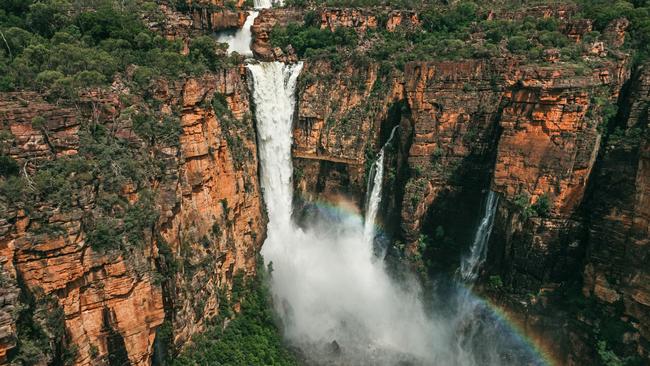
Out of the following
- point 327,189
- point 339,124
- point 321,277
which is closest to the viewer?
point 321,277

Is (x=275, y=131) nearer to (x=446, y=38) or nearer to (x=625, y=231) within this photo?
(x=446, y=38)

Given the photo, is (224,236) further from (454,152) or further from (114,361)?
(454,152)

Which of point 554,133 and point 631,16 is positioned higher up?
point 631,16

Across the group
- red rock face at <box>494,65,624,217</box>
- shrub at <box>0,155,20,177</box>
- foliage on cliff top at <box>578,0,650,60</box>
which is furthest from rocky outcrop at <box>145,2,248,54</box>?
foliage on cliff top at <box>578,0,650,60</box>

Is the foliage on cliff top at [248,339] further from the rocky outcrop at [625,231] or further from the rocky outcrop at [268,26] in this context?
the rocky outcrop at [268,26]

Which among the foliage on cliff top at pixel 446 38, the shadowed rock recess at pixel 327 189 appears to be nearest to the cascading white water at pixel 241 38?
the shadowed rock recess at pixel 327 189

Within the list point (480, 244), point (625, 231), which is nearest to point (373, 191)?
point (480, 244)
